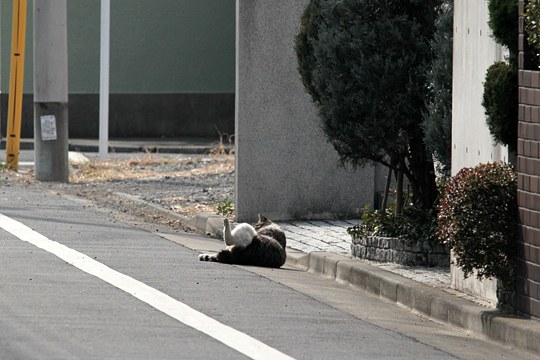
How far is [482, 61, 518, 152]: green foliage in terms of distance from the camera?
9602 millimetres

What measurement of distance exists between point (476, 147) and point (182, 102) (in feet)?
63.6

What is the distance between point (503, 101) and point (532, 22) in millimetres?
804

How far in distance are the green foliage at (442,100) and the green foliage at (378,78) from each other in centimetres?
53

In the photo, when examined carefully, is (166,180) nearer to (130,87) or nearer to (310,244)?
(310,244)

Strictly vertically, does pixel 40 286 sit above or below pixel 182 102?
below

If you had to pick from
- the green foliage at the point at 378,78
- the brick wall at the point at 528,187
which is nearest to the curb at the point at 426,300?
the brick wall at the point at 528,187

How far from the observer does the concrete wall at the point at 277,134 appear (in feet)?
50.2

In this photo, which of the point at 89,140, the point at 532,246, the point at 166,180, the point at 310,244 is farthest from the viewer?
the point at 89,140

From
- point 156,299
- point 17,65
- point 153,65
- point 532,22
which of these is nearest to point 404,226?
point 156,299

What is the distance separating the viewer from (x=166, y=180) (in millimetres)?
19406

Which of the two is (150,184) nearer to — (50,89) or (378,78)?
(50,89)

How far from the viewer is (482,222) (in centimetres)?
941

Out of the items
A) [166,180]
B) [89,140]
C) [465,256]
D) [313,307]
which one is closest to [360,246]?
[313,307]

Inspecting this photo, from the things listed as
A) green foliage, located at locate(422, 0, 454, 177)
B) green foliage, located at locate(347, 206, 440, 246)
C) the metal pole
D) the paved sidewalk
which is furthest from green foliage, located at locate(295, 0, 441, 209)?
the metal pole
